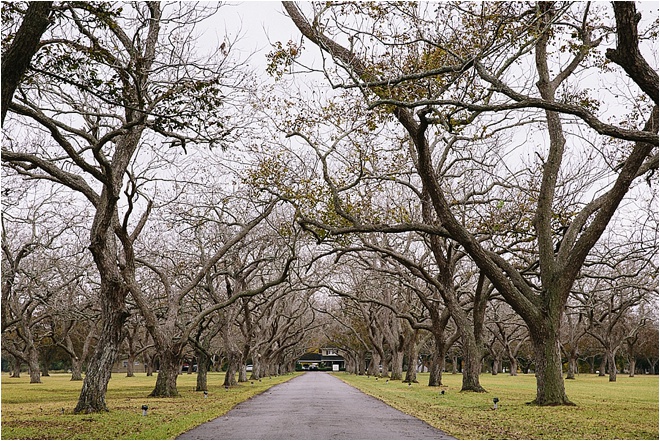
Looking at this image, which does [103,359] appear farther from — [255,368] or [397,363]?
[255,368]

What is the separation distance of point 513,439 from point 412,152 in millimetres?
12511

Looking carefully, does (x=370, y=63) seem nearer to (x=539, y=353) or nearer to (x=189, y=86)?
(x=189, y=86)

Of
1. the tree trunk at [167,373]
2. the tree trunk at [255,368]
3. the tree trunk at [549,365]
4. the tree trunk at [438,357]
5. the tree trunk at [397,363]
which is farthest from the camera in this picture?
the tree trunk at [255,368]

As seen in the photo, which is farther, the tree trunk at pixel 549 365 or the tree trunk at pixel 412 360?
the tree trunk at pixel 412 360

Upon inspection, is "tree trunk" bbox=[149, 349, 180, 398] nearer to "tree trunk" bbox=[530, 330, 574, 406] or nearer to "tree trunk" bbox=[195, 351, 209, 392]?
"tree trunk" bbox=[195, 351, 209, 392]

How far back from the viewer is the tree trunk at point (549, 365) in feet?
55.4

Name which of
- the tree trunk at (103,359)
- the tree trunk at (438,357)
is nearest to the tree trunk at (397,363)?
the tree trunk at (438,357)

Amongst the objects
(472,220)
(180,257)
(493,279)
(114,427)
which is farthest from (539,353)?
(180,257)

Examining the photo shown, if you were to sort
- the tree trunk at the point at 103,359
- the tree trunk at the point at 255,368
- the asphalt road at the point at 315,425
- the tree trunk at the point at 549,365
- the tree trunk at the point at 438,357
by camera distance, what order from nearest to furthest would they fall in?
the asphalt road at the point at 315,425 < the tree trunk at the point at 103,359 < the tree trunk at the point at 549,365 < the tree trunk at the point at 438,357 < the tree trunk at the point at 255,368

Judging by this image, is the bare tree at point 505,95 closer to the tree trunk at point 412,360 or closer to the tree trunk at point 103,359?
the tree trunk at point 103,359

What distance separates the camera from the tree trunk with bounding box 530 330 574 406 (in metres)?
16.9

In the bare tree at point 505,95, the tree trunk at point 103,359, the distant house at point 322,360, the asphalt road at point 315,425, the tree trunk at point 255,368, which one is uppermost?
the bare tree at point 505,95

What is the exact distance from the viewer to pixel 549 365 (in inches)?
666

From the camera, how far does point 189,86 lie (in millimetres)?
11570
